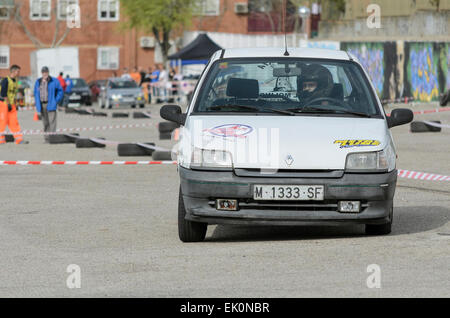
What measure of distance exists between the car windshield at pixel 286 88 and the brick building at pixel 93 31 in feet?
217

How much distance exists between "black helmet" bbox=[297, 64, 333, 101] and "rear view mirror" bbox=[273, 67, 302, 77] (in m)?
0.05

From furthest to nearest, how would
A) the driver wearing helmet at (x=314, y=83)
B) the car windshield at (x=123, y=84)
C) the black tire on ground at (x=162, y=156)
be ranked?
the car windshield at (x=123, y=84) → the black tire on ground at (x=162, y=156) → the driver wearing helmet at (x=314, y=83)

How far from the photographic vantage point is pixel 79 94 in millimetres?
57469

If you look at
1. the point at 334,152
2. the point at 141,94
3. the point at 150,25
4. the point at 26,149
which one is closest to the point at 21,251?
the point at 334,152

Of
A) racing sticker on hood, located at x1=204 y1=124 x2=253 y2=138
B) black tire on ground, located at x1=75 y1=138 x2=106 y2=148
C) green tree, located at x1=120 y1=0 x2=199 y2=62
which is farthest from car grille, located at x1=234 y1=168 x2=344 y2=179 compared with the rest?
green tree, located at x1=120 y1=0 x2=199 y2=62

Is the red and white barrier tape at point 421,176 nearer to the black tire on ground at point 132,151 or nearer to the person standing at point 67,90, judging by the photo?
the black tire on ground at point 132,151

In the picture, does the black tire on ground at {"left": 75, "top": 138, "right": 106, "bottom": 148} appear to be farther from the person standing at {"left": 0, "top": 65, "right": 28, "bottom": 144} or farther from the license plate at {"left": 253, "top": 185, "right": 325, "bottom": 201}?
the license plate at {"left": 253, "top": 185, "right": 325, "bottom": 201}

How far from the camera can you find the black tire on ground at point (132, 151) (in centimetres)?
2020

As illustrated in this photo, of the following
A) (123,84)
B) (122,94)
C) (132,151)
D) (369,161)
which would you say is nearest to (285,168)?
(369,161)

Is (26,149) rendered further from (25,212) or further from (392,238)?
(392,238)

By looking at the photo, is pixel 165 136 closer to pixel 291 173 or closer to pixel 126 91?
pixel 291 173

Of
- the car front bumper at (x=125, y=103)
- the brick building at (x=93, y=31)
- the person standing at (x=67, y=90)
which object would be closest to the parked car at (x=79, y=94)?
the person standing at (x=67, y=90)
